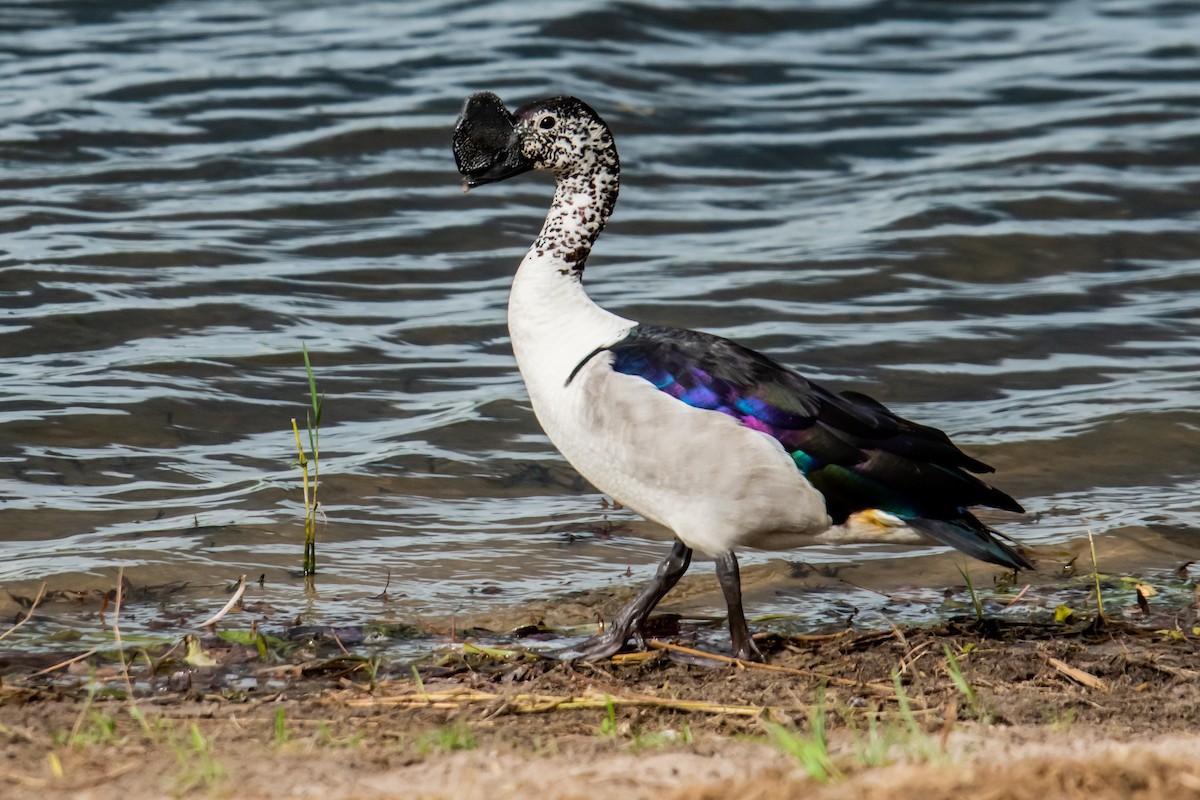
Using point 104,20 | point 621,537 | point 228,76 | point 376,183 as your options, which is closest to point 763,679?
point 621,537

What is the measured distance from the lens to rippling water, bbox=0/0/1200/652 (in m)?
7.00

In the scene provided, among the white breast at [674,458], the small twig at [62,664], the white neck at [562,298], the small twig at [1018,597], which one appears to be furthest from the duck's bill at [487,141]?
the small twig at [1018,597]

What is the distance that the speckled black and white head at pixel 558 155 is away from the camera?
547 cm

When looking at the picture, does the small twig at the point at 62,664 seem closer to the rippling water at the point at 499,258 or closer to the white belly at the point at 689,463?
the rippling water at the point at 499,258

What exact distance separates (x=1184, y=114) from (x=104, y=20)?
1040 centimetres

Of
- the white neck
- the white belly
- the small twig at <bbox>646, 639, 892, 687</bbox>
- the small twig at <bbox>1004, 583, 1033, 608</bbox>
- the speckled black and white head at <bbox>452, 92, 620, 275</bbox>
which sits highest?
the speckled black and white head at <bbox>452, 92, 620, 275</bbox>

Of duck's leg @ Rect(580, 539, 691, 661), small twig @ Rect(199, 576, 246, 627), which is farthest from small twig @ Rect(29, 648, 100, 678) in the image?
duck's leg @ Rect(580, 539, 691, 661)

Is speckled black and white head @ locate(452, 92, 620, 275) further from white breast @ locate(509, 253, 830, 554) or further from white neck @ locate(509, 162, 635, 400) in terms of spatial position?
white breast @ locate(509, 253, 830, 554)

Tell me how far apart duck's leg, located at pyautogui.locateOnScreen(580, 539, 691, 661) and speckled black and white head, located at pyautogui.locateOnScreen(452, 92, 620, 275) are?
3.45ft

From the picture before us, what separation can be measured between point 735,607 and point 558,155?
66.6 inches

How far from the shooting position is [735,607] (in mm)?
5082

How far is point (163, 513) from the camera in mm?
6871

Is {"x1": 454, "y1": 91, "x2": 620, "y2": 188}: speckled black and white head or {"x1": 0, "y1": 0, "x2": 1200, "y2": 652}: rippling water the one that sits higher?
{"x1": 454, "y1": 91, "x2": 620, "y2": 188}: speckled black and white head

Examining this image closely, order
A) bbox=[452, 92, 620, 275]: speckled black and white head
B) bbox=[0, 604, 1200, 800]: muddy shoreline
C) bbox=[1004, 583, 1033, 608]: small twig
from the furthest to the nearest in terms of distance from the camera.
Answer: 1. bbox=[1004, 583, 1033, 608]: small twig
2. bbox=[452, 92, 620, 275]: speckled black and white head
3. bbox=[0, 604, 1200, 800]: muddy shoreline
